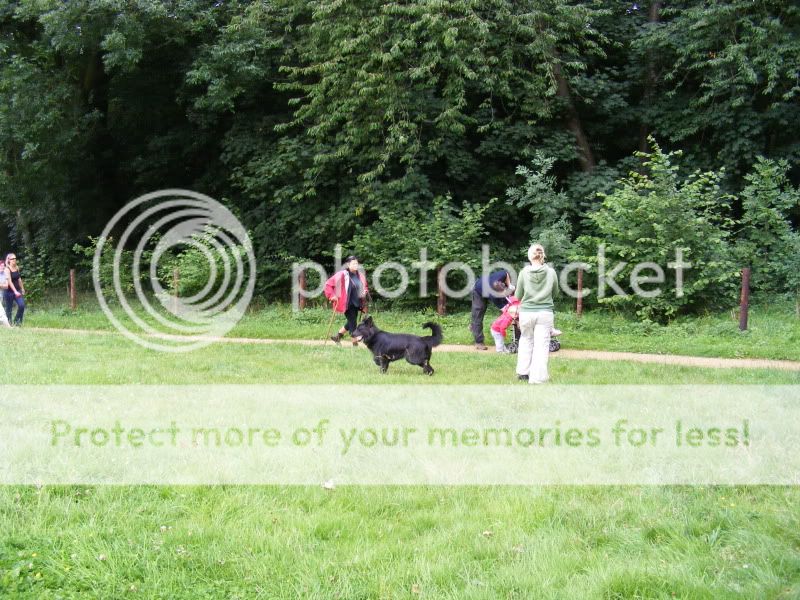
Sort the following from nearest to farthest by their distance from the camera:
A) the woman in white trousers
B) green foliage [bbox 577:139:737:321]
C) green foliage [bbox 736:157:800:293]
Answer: the woman in white trousers → green foliage [bbox 577:139:737:321] → green foliage [bbox 736:157:800:293]

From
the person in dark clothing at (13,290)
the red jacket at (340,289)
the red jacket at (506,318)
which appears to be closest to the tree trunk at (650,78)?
the red jacket at (506,318)

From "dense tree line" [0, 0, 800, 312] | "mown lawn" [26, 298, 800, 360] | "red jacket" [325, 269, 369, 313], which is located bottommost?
"mown lawn" [26, 298, 800, 360]

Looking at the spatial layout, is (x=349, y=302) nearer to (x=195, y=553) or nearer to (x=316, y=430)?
(x=316, y=430)

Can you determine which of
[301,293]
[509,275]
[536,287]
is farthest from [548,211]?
[536,287]

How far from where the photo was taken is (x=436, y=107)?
64.3ft

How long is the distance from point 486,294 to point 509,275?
1772 millimetres

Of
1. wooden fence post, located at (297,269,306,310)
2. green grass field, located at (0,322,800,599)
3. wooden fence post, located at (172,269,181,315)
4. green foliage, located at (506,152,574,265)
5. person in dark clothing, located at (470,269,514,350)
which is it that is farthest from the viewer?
wooden fence post, located at (172,269,181,315)

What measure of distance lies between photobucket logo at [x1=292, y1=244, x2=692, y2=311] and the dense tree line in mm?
838

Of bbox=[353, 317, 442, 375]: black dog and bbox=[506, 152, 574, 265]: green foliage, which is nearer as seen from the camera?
bbox=[353, 317, 442, 375]: black dog

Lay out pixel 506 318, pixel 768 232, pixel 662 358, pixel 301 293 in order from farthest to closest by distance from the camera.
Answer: pixel 301 293
pixel 768 232
pixel 506 318
pixel 662 358

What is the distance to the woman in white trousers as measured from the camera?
934cm

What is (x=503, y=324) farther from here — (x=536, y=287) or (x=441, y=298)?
(x=441, y=298)

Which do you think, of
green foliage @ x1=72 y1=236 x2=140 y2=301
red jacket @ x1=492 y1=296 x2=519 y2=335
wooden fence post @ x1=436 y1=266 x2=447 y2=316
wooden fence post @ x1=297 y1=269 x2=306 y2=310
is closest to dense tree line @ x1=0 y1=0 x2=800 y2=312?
wooden fence post @ x1=436 y1=266 x2=447 y2=316

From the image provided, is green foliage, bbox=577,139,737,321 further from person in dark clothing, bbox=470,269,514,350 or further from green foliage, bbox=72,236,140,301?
green foliage, bbox=72,236,140,301
